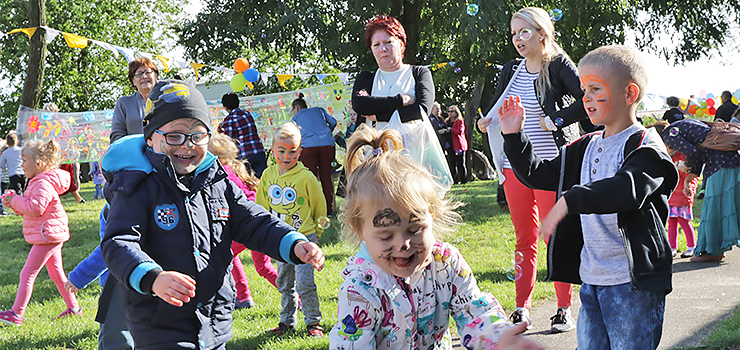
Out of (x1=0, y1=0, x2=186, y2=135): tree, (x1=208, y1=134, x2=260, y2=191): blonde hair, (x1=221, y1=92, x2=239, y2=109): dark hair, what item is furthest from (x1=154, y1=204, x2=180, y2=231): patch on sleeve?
(x1=0, y1=0, x2=186, y2=135): tree

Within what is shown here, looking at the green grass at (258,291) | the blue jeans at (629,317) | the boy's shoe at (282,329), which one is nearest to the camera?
the blue jeans at (629,317)

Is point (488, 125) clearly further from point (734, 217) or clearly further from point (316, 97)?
point (316, 97)

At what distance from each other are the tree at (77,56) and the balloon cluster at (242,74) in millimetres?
20594

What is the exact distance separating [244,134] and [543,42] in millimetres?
5885

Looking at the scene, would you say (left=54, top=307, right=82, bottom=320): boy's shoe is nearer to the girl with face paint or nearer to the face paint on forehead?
the girl with face paint

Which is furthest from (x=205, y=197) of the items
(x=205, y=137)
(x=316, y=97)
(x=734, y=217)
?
(x=316, y=97)

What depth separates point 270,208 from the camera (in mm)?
4715

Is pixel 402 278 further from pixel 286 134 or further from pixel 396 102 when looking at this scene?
pixel 286 134

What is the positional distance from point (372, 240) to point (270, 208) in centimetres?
271

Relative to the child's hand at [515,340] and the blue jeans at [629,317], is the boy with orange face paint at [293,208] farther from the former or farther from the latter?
the child's hand at [515,340]

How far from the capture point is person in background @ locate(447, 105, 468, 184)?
Result: 16250mm

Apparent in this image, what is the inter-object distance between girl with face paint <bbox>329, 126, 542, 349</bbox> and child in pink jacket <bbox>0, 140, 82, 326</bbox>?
409cm

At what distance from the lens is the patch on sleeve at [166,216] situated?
8.39ft

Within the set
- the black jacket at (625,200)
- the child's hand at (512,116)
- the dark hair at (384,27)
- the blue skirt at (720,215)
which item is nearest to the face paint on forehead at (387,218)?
the black jacket at (625,200)
